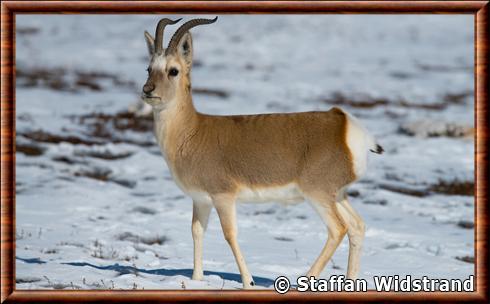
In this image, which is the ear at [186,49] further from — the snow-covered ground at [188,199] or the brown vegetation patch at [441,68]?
the brown vegetation patch at [441,68]

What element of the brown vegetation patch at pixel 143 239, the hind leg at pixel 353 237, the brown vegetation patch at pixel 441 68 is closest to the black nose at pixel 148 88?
the hind leg at pixel 353 237

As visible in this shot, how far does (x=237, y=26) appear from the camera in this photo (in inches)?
1911

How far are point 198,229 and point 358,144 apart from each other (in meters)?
1.82

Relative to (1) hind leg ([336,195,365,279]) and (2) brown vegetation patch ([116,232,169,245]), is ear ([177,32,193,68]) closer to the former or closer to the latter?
(1) hind leg ([336,195,365,279])

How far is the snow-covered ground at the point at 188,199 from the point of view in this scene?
27.2 feet

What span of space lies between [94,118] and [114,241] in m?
10.1

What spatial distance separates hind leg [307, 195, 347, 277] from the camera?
22.6 feet

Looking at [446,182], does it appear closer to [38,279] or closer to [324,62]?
[38,279]

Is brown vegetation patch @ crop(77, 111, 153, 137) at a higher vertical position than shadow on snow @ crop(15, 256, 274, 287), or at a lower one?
higher

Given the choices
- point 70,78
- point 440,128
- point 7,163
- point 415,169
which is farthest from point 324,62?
point 7,163

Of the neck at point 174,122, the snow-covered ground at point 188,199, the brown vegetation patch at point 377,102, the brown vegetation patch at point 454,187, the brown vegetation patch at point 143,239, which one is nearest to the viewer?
the neck at point 174,122

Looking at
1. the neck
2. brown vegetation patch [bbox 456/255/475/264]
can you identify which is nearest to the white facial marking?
the neck

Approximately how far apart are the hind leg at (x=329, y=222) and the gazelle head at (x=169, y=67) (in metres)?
1.76

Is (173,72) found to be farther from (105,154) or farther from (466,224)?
(105,154)
